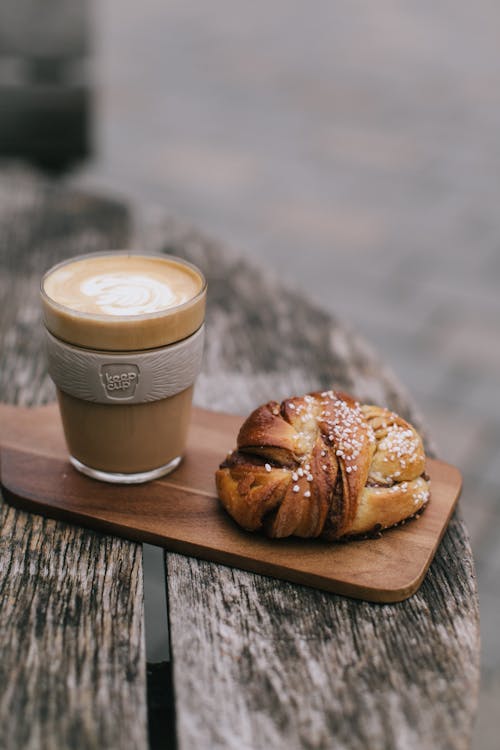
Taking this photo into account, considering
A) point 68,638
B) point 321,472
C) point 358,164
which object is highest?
point 321,472

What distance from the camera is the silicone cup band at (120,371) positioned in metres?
0.99

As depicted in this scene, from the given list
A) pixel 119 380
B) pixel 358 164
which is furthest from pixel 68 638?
pixel 358 164

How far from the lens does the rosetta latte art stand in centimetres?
103

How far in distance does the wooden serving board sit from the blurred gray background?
2.17ft

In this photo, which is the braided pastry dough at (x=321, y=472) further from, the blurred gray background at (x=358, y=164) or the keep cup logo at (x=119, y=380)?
the blurred gray background at (x=358, y=164)

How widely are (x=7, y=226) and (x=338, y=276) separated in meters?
1.67

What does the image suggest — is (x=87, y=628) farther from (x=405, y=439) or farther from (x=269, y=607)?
(x=405, y=439)

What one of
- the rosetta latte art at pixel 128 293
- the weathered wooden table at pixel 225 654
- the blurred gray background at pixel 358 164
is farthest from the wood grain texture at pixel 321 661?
the blurred gray background at pixel 358 164

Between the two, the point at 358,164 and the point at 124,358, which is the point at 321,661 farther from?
the point at 358,164

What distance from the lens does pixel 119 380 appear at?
100cm

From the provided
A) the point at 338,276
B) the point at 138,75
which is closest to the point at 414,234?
the point at 338,276

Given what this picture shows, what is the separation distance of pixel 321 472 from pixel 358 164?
352 centimetres

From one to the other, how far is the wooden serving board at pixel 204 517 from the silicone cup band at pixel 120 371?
118mm

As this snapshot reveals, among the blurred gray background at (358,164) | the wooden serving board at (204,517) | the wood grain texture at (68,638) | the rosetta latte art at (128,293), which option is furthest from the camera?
the blurred gray background at (358,164)
